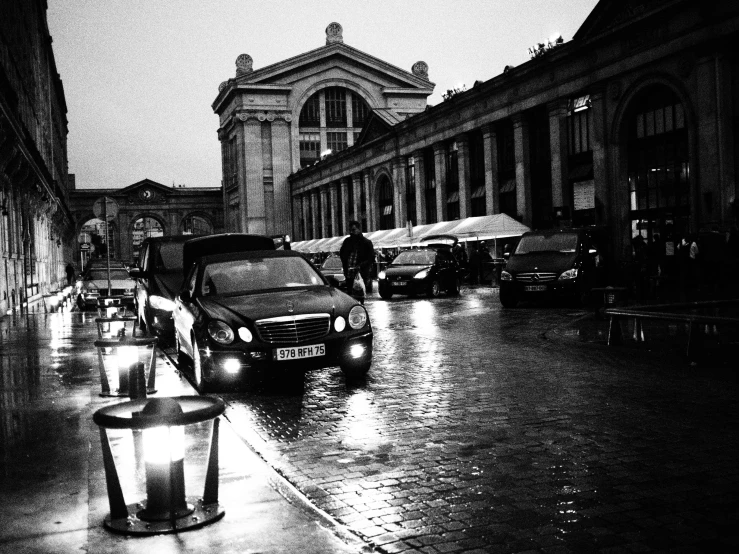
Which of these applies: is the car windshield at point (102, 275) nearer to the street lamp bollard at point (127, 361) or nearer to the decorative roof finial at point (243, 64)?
the street lamp bollard at point (127, 361)

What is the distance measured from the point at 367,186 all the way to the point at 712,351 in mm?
52051

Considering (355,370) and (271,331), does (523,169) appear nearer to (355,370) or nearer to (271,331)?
(355,370)

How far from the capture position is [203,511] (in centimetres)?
466

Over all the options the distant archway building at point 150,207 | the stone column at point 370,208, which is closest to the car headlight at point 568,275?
the stone column at point 370,208

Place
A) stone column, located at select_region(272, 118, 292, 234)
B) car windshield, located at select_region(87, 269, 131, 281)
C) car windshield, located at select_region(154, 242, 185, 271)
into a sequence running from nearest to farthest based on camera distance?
car windshield, located at select_region(154, 242, 185, 271) → car windshield, located at select_region(87, 269, 131, 281) → stone column, located at select_region(272, 118, 292, 234)

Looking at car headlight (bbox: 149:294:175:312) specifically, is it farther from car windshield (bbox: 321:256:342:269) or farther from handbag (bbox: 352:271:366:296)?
car windshield (bbox: 321:256:342:269)

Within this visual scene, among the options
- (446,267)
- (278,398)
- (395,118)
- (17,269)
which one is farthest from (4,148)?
(395,118)

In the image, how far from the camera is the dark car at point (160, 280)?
1522 centimetres

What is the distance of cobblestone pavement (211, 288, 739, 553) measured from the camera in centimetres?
437


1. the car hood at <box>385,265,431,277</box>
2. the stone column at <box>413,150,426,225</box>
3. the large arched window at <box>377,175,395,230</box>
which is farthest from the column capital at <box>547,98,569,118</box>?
the large arched window at <box>377,175,395,230</box>

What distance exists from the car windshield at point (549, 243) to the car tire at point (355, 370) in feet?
42.6

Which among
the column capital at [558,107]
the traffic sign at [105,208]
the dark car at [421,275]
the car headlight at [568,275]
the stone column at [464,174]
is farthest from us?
the stone column at [464,174]

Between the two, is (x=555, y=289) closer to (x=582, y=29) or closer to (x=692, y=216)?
(x=692, y=216)

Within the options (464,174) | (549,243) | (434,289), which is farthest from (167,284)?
(464,174)
